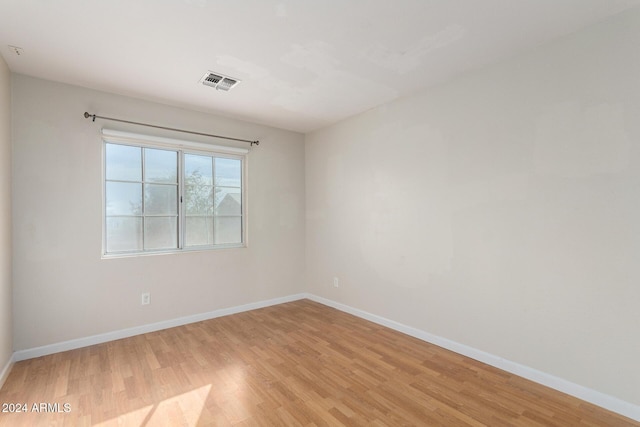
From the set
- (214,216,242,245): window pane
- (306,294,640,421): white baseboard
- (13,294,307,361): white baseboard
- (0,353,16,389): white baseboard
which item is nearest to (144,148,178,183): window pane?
(214,216,242,245): window pane

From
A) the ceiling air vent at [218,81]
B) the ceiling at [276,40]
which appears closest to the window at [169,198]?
the ceiling at [276,40]

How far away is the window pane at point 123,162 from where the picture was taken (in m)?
3.10

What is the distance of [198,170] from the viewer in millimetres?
3684

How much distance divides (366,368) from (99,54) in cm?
328

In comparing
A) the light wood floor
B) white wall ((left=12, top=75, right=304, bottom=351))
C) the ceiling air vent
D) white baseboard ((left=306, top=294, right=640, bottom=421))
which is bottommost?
the light wood floor

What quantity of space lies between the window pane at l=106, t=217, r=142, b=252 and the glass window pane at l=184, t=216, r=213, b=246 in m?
0.50

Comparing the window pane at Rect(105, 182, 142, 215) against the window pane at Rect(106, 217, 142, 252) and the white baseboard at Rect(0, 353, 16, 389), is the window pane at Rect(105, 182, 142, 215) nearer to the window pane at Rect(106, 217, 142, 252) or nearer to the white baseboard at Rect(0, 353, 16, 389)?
the window pane at Rect(106, 217, 142, 252)

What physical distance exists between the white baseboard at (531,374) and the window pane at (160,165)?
2.95m

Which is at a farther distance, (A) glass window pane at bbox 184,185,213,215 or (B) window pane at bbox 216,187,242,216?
(B) window pane at bbox 216,187,242,216

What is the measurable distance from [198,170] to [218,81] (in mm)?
1256

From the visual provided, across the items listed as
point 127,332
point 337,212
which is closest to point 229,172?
point 337,212

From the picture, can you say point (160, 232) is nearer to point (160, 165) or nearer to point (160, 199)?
point (160, 199)

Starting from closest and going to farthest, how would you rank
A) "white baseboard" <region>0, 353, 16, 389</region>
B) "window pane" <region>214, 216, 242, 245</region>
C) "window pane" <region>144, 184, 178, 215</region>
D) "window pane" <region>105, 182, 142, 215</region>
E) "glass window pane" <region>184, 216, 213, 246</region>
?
"white baseboard" <region>0, 353, 16, 389</region>
"window pane" <region>105, 182, 142, 215</region>
"window pane" <region>144, 184, 178, 215</region>
"glass window pane" <region>184, 216, 213, 246</region>
"window pane" <region>214, 216, 242, 245</region>

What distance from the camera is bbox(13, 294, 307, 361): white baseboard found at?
266 centimetres
